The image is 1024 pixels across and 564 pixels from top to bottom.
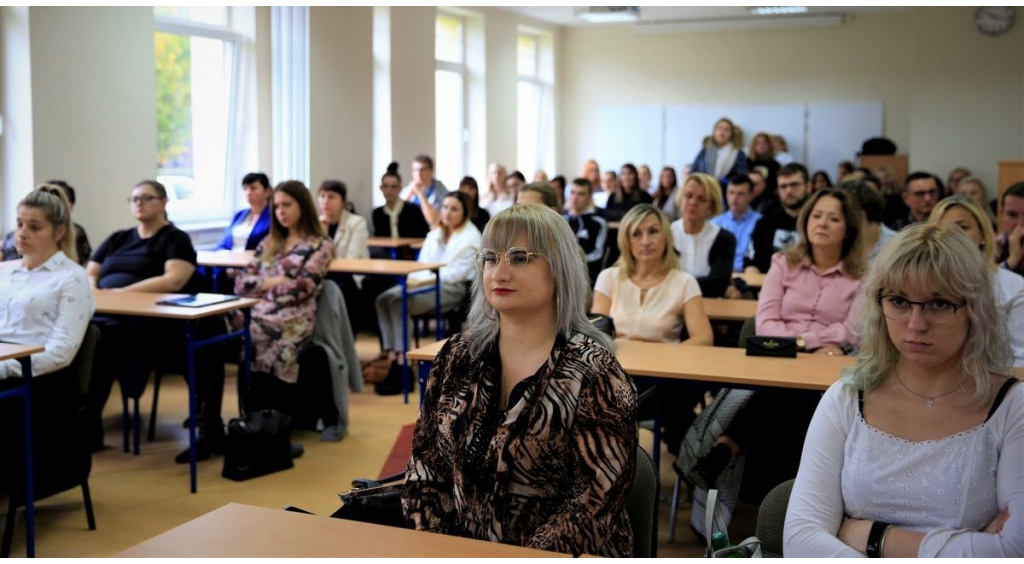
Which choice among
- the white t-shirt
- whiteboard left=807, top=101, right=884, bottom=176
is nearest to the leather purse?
the white t-shirt

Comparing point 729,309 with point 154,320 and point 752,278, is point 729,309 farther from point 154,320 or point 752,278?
point 154,320

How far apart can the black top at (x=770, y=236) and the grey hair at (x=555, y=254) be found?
13.7ft

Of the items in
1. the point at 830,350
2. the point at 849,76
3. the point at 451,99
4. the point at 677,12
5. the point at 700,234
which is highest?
the point at 677,12

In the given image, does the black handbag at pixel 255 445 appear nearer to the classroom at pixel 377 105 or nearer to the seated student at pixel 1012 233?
the classroom at pixel 377 105

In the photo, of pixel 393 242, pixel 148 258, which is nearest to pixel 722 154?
pixel 393 242

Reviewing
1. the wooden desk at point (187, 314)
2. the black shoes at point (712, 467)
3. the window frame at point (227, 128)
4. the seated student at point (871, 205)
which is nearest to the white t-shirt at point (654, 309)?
the black shoes at point (712, 467)

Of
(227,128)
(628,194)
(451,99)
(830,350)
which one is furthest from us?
(451,99)

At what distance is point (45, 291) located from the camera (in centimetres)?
393

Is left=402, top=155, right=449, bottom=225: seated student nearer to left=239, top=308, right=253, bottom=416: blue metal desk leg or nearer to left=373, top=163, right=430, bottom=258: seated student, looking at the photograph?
left=373, top=163, right=430, bottom=258: seated student

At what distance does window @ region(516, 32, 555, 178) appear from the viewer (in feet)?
48.7

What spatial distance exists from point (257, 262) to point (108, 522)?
164 cm

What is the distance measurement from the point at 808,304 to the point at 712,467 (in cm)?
90

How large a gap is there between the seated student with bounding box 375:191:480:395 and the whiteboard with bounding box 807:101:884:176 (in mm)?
8931

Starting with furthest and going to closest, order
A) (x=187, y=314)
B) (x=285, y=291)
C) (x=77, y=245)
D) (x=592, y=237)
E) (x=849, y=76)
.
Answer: (x=849, y=76)
(x=592, y=237)
(x=77, y=245)
(x=285, y=291)
(x=187, y=314)
